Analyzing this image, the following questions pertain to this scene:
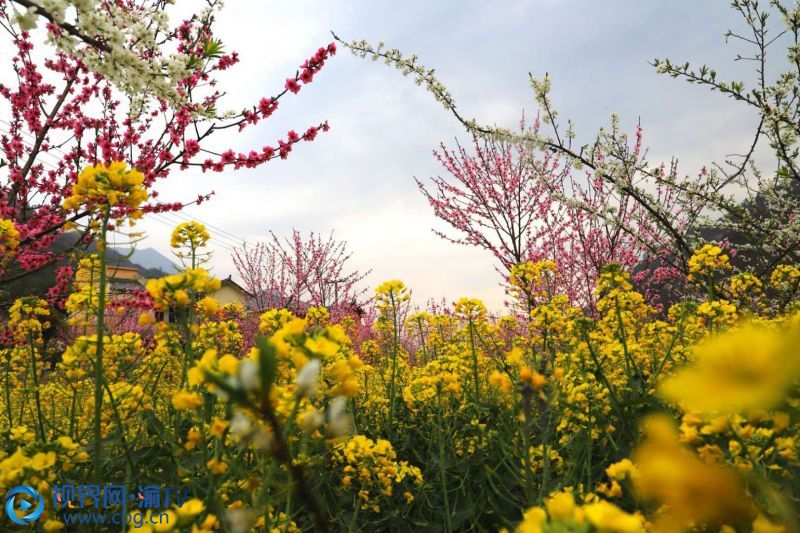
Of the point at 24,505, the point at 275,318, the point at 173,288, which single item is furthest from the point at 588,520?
the point at 275,318

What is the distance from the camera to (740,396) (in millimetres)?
389

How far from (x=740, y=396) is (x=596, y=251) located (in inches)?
387

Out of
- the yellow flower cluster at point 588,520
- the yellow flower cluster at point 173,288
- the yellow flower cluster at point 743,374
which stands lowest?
the yellow flower cluster at point 588,520

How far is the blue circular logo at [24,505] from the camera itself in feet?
4.66

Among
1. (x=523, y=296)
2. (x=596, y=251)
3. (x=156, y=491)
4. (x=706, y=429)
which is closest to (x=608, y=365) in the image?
(x=523, y=296)

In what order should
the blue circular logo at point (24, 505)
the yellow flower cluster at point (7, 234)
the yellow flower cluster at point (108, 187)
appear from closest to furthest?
1. the blue circular logo at point (24, 505)
2. the yellow flower cluster at point (108, 187)
3. the yellow flower cluster at point (7, 234)

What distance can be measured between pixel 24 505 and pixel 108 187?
1200mm

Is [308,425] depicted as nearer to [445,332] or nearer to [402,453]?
[402,453]

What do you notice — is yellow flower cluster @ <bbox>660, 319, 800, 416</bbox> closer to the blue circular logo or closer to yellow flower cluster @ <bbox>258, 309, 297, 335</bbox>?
the blue circular logo

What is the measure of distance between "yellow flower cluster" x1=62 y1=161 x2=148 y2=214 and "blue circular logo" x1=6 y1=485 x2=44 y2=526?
105 centimetres

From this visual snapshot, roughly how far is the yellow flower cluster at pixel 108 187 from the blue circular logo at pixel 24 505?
3.44 feet

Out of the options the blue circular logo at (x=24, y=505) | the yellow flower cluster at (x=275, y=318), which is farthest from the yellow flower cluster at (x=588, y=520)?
the yellow flower cluster at (x=275, y=318)

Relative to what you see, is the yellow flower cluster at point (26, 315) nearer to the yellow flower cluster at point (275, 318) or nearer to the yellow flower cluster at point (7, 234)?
the yellow flower cluster at point (7, 234)

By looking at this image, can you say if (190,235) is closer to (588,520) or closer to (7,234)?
(7,234)
